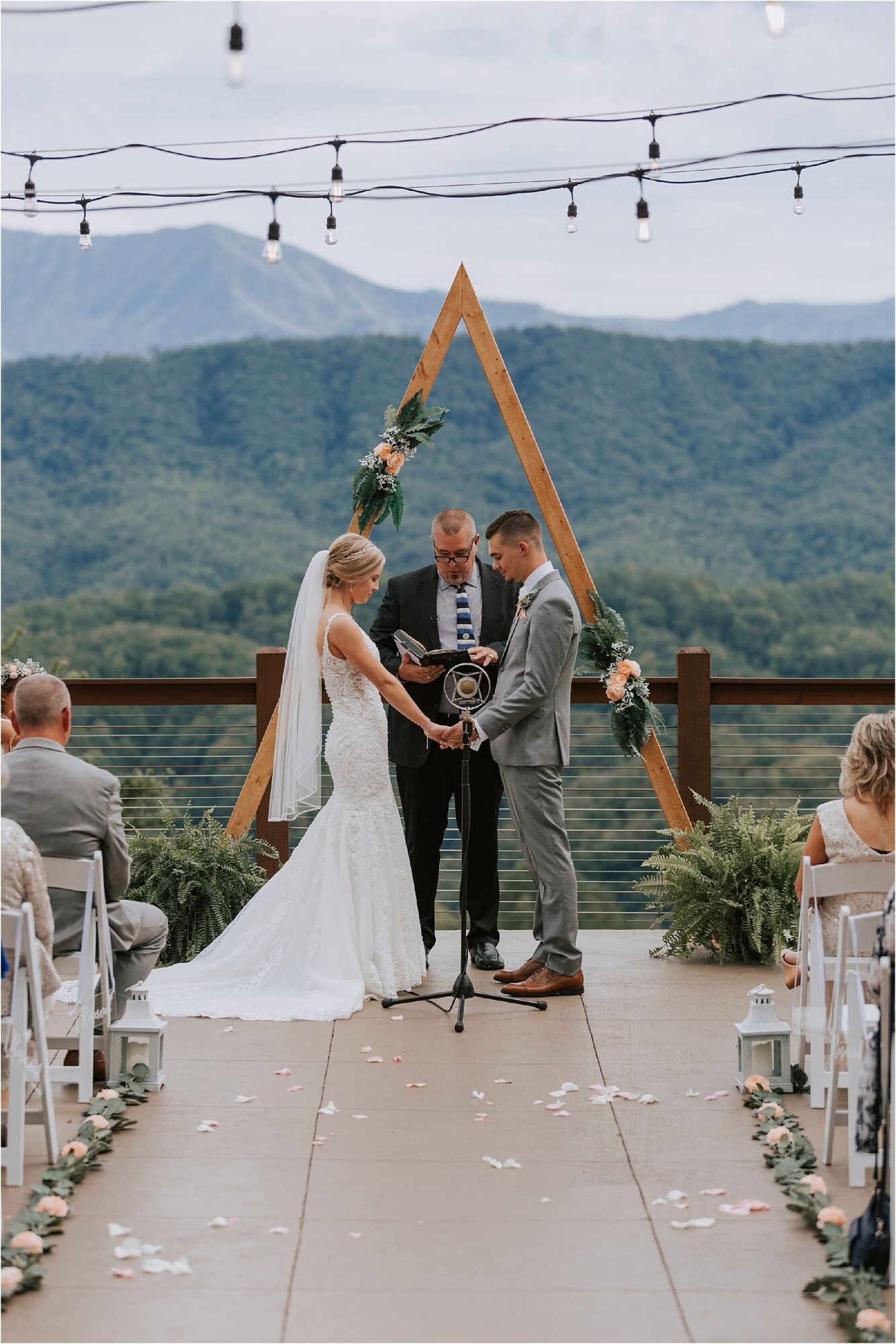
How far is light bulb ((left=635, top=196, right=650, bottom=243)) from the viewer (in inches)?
233

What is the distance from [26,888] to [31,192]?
11.7 ft

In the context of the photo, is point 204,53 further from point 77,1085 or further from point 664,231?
point 664,231

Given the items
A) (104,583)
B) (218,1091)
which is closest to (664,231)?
(104,583)

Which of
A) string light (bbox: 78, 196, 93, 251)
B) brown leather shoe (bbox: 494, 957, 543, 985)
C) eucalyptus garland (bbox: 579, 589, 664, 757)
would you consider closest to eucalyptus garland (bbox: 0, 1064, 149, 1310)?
brown leather shoe (bbox: 494, 957, 543, 985)

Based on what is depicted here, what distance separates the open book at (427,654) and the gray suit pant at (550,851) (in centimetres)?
45

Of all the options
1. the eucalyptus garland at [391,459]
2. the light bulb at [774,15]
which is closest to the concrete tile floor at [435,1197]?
the eucalyptus garland at [391,459]

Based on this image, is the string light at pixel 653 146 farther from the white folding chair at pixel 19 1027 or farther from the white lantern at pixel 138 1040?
the white folding chair at pixel 19 1027

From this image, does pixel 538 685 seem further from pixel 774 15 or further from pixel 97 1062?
pixel 774 15

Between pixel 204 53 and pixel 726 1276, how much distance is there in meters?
4.21

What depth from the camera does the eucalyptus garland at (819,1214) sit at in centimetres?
275

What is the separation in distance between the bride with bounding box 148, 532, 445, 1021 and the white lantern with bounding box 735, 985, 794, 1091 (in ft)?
4.79

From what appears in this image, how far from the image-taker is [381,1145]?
12.4 ft

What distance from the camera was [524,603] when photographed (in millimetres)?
5289

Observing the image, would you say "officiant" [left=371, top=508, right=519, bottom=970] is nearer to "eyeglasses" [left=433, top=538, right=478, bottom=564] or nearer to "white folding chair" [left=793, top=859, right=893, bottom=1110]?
"eyeglasses" [left=433, top=538, right=478, bottom=564]
